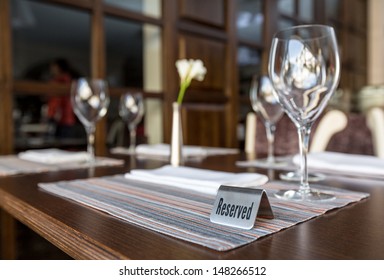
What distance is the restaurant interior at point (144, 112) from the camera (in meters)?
0.36

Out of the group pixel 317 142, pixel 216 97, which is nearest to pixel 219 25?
pixel 216 97

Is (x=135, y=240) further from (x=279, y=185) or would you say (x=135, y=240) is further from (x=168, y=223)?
(x=279, y=185)

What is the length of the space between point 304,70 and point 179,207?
22 centimetres

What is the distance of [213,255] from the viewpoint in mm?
295

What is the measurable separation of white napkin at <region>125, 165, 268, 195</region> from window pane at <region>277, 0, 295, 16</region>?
256cm

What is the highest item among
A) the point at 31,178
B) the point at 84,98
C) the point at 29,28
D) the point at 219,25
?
the point at 219,25

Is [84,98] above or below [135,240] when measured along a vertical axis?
above

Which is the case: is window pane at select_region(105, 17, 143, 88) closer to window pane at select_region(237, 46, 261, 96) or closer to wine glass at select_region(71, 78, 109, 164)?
window pane at select_region(237, 46, 261, 96)

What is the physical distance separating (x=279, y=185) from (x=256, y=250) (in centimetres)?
28

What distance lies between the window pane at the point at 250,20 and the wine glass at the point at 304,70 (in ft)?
7.05

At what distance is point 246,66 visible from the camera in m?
2.62

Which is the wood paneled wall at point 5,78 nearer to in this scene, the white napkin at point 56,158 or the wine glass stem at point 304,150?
the white napkin at point 56,158

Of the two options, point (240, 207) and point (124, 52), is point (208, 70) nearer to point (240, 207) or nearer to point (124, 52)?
point (124, 52)

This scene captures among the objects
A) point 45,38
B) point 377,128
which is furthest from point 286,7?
point 377,128
